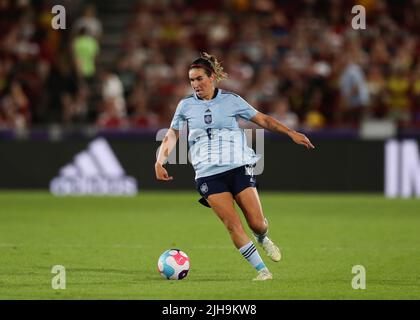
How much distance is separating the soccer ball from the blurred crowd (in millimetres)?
11704

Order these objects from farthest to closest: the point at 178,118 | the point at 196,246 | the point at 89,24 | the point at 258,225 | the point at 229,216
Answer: the point at 89,24 < the point at 196,246 < the point at 178,118 < the point at 258,225 < the point at 229,216

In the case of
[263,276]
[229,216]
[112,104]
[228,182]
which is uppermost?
[112,104]

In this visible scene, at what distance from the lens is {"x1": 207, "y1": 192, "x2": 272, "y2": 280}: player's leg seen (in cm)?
997

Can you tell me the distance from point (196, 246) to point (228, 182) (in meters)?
3.43

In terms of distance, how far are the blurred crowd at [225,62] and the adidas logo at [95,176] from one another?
85 cm

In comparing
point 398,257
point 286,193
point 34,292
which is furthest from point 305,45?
point 34,292

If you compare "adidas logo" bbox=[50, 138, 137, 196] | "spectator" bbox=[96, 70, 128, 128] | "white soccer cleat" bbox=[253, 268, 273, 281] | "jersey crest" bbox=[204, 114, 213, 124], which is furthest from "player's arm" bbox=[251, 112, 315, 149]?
"spectator" bbox=[96, 70, 128, 128]

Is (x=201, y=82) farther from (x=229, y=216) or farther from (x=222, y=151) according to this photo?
(x=229, y=216)

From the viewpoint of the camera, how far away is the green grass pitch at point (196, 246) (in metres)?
9.45

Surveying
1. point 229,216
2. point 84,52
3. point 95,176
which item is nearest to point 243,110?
point 229,216

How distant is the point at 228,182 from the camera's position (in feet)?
33.2

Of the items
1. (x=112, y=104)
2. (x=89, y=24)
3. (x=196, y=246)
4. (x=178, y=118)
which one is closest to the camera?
(x=178, y=118)

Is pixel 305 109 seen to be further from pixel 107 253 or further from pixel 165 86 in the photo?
pixel 107 253

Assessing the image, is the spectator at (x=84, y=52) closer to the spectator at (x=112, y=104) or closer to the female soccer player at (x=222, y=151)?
the spectator at (x=112, y=104)
